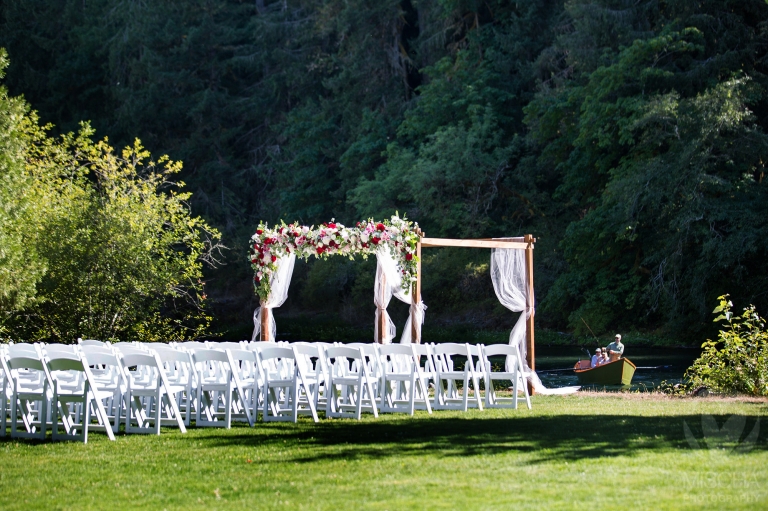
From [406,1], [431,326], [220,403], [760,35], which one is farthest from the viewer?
[406,1]

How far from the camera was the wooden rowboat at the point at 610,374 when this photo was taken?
18.6 meters

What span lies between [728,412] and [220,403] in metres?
5.36

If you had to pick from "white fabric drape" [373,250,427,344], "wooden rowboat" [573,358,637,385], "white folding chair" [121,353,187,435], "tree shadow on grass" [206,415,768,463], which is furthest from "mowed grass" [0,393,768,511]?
"wooden rowboat" [573,358,637,385]

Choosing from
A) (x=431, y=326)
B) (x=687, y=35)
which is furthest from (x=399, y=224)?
(x=431, y=326)

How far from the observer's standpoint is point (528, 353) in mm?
14469

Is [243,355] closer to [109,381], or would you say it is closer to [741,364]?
[109,381]

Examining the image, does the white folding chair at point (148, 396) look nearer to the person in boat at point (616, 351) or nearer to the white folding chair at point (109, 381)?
the white folding chair at point (109, 381)

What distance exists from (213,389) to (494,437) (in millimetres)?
2707

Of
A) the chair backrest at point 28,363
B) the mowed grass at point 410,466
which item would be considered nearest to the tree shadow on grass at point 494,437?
the mowed grass at point 410,466

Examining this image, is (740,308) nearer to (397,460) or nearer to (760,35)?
(760,35)

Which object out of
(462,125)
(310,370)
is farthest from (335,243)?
(462,125)
